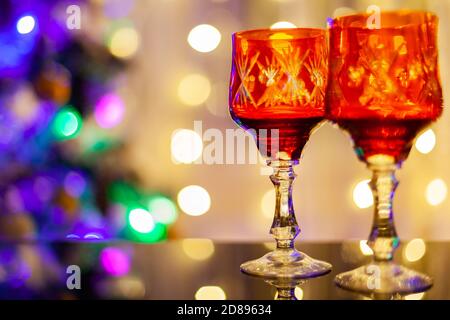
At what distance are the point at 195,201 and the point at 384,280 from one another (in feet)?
3.37

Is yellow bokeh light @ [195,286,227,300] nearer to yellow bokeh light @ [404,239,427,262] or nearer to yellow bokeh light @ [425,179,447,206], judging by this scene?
yellow bokeh light @ [404,239,427,262]

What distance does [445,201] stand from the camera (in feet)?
5.22

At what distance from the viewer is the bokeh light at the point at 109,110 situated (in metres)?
1.55

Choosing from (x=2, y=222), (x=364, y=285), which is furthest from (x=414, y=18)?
(x=2, y=222)

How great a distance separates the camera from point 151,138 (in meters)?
1.59

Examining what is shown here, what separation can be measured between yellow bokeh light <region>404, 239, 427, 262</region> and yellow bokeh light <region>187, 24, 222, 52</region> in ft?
2.82

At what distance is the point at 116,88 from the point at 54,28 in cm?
19

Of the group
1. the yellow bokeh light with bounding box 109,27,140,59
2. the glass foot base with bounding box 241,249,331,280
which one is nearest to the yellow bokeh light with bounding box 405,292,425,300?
the glass foot base with bounding box 241,249,331,280

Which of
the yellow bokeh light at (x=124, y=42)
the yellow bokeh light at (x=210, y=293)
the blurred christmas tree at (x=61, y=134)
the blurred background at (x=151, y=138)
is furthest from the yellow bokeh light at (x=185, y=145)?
the yellow bokeh light at (x=210, y=293)

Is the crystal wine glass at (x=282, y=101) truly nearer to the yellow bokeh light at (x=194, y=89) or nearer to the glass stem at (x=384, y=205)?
the glass stem at (x=384, y=205)

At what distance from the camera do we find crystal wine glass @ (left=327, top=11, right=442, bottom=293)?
0.59m

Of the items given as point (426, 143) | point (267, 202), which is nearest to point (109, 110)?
point (267, 202)

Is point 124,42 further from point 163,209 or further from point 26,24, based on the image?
point 163,209

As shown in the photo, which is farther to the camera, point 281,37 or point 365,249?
point 365,249
